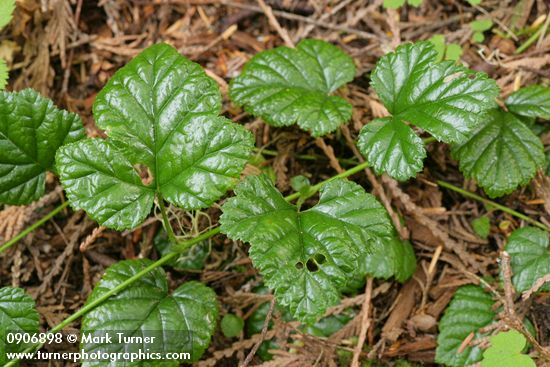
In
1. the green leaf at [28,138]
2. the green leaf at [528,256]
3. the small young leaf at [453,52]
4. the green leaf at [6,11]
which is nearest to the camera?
the green leaf at [28,138]

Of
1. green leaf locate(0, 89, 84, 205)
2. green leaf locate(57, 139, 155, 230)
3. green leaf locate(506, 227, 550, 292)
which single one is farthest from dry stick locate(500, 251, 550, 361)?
green leaf locate(0, 89, 84, 205)

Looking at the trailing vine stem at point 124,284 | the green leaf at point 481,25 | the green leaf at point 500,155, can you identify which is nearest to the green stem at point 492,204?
the green leaf at point 500,155

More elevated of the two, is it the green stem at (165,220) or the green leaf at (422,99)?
the green leaf at (422,99)

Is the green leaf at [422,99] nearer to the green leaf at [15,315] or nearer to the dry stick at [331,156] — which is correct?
the dry stick at [331,156]

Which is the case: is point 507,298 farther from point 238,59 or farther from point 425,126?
point 238,59

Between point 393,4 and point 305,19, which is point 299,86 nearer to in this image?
point 305,19

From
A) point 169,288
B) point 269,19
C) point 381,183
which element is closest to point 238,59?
point 269,19

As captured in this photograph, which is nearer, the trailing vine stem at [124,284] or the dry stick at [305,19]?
the trailing vine stem at [124,284]
